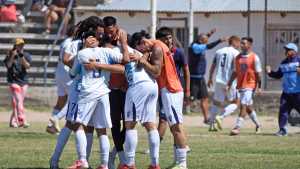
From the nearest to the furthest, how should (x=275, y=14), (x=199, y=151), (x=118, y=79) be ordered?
(x=118, y=79)
(x=199, y=151)
(x=275, y=14)

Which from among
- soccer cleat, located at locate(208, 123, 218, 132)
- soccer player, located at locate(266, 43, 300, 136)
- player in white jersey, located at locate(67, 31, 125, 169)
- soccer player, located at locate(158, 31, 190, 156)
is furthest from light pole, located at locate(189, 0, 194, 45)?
player in white jersey, located at locate(67, 31, 125, 169)

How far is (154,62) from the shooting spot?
15.2 metres

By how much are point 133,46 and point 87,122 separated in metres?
2.11

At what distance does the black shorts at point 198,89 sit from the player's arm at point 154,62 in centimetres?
1204

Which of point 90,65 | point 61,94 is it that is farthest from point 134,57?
point 61,94

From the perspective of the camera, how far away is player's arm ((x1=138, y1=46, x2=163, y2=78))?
15.0 meters

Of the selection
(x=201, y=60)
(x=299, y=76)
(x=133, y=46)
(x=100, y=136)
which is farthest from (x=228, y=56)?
(x=100, y=136)

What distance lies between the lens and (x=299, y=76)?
23156 mm

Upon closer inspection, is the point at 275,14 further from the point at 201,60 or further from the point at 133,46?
the point at 133,46

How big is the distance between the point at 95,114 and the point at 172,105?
1559 mm

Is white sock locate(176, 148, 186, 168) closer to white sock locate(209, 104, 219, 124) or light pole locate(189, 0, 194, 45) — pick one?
white sock locate(209, 104, 219, 124)

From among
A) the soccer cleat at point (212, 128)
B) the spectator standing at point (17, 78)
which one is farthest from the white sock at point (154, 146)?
the spectator standing at point (17, 78)

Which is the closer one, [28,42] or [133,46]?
[133,46]

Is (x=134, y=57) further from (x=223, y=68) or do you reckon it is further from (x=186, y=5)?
(x=186, y=5)
